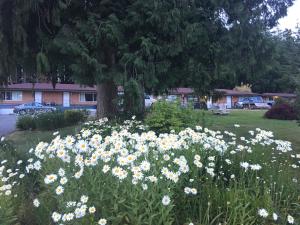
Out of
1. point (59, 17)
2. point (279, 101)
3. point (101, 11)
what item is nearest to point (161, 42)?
point (101, 11)

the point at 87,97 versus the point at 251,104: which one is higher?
the point at 87,97

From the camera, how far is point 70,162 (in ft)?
15.2

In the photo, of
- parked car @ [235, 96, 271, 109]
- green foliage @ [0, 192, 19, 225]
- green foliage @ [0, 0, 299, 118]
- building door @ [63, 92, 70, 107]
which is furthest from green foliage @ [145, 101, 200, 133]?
parked car @ [235, 96, 271, 109]

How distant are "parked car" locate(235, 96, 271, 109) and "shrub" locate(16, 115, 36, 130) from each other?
46.3 m

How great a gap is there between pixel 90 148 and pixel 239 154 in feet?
6.25

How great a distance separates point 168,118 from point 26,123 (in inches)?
584

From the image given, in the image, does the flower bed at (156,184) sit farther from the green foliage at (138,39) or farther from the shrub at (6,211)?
the green foliage at (138,39)

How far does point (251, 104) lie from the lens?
67.6 m

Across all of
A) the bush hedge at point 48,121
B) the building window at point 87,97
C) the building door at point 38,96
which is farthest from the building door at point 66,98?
the bush hedge at point 48,121

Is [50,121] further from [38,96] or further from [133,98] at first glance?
[38,96]

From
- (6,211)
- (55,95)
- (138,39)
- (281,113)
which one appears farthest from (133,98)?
(55,95)

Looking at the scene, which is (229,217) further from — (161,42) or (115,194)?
(161,42)

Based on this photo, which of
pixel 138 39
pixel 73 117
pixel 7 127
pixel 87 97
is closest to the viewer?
pixel 138 39

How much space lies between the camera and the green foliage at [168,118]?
9.91m
